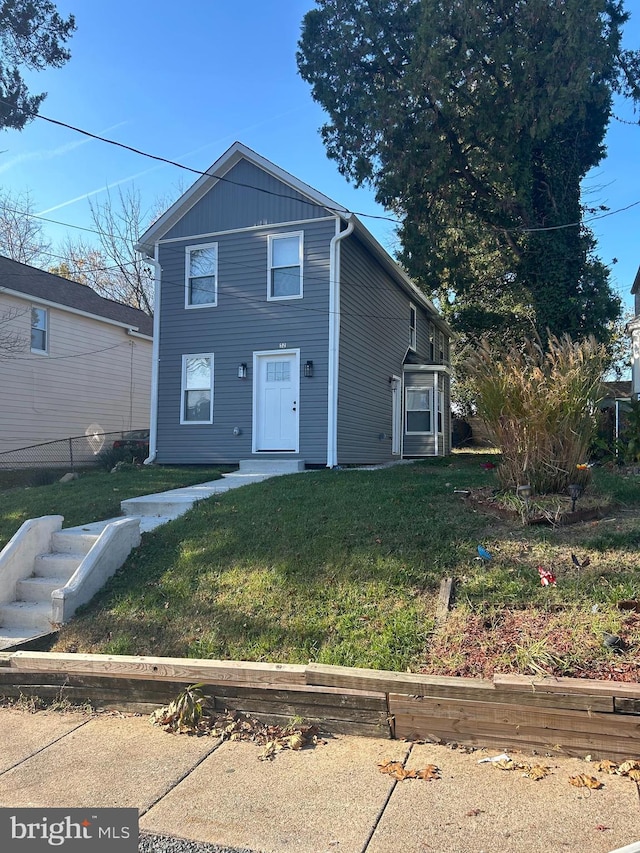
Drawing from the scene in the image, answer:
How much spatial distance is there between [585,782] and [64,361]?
17.2 metres

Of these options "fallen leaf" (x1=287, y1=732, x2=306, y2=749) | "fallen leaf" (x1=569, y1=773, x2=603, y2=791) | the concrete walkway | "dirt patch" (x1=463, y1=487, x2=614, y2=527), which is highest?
"dirt patch" (x1=463, y1=487, x2=614, y2=527)

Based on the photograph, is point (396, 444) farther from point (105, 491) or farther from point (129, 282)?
point (129, 282)

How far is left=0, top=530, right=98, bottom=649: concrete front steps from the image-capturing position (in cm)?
521

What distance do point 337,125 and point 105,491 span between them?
13151mm

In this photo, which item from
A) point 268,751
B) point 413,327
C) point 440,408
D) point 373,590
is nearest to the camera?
point 268,751

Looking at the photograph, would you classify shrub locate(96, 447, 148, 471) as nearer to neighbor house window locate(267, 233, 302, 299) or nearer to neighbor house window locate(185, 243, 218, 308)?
neighbor house window locate(185, 243, 218, 308)

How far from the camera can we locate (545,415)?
18.8 feet

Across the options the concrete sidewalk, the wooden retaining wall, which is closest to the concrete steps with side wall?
the wooden retaining wall

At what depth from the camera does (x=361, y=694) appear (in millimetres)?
3504

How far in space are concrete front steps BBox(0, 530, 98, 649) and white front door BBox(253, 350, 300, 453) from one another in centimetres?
637

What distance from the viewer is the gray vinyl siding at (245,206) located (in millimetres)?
12758

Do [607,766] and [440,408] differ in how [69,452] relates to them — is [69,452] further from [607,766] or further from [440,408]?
[607,766]

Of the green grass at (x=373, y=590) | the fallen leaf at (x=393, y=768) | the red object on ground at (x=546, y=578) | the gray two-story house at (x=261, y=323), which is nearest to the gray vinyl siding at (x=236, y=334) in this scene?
the gray two-story house at (x=261, y=323)

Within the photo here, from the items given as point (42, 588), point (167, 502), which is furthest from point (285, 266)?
point (42, 588)
